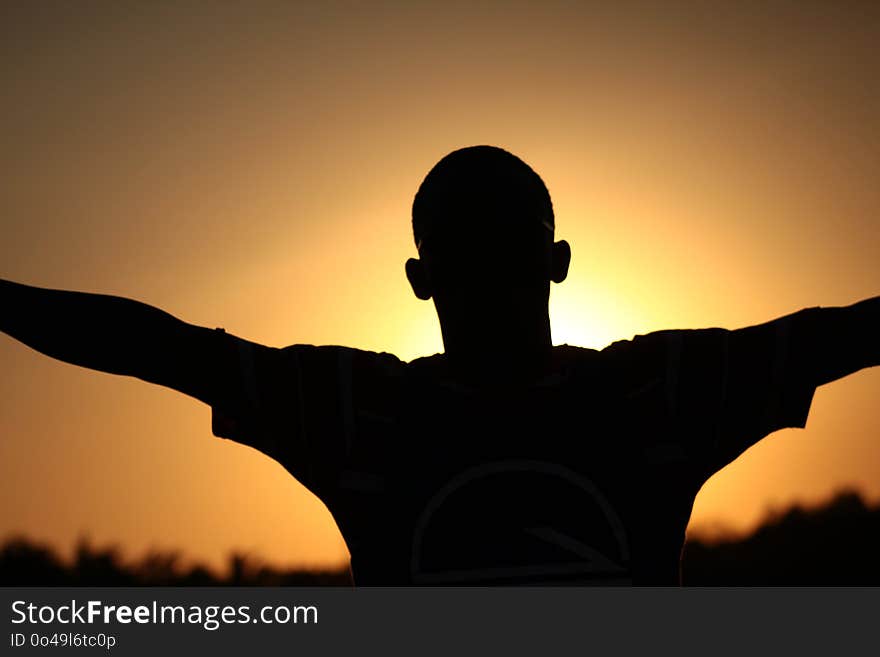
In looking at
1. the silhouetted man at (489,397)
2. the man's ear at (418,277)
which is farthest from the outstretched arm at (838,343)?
the man's ear at (418,277)

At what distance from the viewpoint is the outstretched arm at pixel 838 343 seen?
291 centimetres

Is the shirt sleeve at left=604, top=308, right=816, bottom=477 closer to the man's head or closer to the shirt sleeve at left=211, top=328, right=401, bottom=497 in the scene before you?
the man's head

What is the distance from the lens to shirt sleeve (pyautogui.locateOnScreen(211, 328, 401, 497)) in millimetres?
2883

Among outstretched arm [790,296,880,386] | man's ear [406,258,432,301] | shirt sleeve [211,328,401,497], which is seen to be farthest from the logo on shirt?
outstretched arm [790,296,880,386]

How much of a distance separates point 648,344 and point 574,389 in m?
0.24

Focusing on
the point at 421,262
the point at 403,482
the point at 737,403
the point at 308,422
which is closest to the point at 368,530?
the point at 403,482

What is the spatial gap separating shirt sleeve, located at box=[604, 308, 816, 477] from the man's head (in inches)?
13.4

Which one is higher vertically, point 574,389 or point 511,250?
point 511,250

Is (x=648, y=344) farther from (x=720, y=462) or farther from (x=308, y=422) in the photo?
(x=308, y=422)

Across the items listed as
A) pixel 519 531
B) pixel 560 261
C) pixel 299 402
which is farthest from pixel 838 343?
pixel 299 402

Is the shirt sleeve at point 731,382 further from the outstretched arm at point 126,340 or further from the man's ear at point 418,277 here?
the outstretched arm at point 126,340

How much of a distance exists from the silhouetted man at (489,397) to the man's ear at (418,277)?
14 millimetres

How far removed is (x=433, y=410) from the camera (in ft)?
Answer: 9.43

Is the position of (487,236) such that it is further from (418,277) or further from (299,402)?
(299,402)
